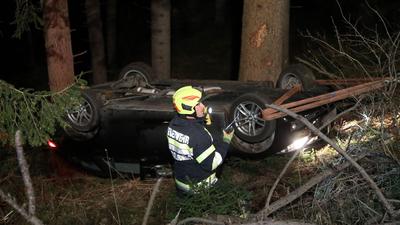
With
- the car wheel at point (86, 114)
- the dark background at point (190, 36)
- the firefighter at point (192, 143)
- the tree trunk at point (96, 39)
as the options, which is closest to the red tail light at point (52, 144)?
the car wheel at point (86, 114)

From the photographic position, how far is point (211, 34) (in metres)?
23.5

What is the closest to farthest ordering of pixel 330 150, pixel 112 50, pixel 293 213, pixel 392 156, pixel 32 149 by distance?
pixel 392 156
pixel 293 213
pixel 330 150
pixel 32 149
pixel 112 50

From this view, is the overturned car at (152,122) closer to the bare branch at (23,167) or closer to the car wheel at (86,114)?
the car wheel at (86,114)

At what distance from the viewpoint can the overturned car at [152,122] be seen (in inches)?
261

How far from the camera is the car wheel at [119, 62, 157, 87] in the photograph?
8.48m

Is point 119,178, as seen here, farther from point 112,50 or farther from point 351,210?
point 112,50

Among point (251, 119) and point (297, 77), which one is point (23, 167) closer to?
point (251, 119)

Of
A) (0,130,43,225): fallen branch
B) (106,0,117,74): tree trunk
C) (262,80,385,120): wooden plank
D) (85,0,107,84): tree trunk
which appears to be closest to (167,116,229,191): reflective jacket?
(262,80,385,120): wooden plank

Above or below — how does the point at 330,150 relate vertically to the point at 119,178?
above

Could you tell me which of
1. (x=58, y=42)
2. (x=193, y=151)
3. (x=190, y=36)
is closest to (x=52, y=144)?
(x=58, y=42)

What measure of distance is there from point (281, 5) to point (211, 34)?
50.1 ft

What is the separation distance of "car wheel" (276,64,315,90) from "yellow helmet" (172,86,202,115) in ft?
8.06

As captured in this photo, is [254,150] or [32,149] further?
[32,149]

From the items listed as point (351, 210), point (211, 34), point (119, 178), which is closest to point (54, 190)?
point (119, 178)
